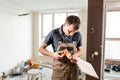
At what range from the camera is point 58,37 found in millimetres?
1430

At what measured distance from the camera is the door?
8.17 ft

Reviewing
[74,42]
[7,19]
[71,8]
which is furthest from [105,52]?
[7,19]

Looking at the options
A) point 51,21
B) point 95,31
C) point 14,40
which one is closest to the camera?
point 95,31

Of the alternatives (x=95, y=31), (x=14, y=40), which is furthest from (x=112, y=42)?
(x=14, y=40)

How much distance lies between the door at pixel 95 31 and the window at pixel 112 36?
0.69 ft

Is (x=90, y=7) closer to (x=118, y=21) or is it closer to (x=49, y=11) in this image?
(x=118, y=21)

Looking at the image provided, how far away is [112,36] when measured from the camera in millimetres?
2693

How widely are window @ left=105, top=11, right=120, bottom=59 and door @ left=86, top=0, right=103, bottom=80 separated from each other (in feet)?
0.69

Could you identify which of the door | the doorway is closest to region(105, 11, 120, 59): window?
the doorway

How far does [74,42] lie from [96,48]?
3.94ft

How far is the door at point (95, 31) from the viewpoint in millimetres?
2490

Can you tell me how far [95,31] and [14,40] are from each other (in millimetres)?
2865

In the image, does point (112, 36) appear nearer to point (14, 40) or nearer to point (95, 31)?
point (95, 31)

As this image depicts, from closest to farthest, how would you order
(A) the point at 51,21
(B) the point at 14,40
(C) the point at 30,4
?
(C) the point at 30,4
(B) the point at 14,40
(A) the point at 51,21
